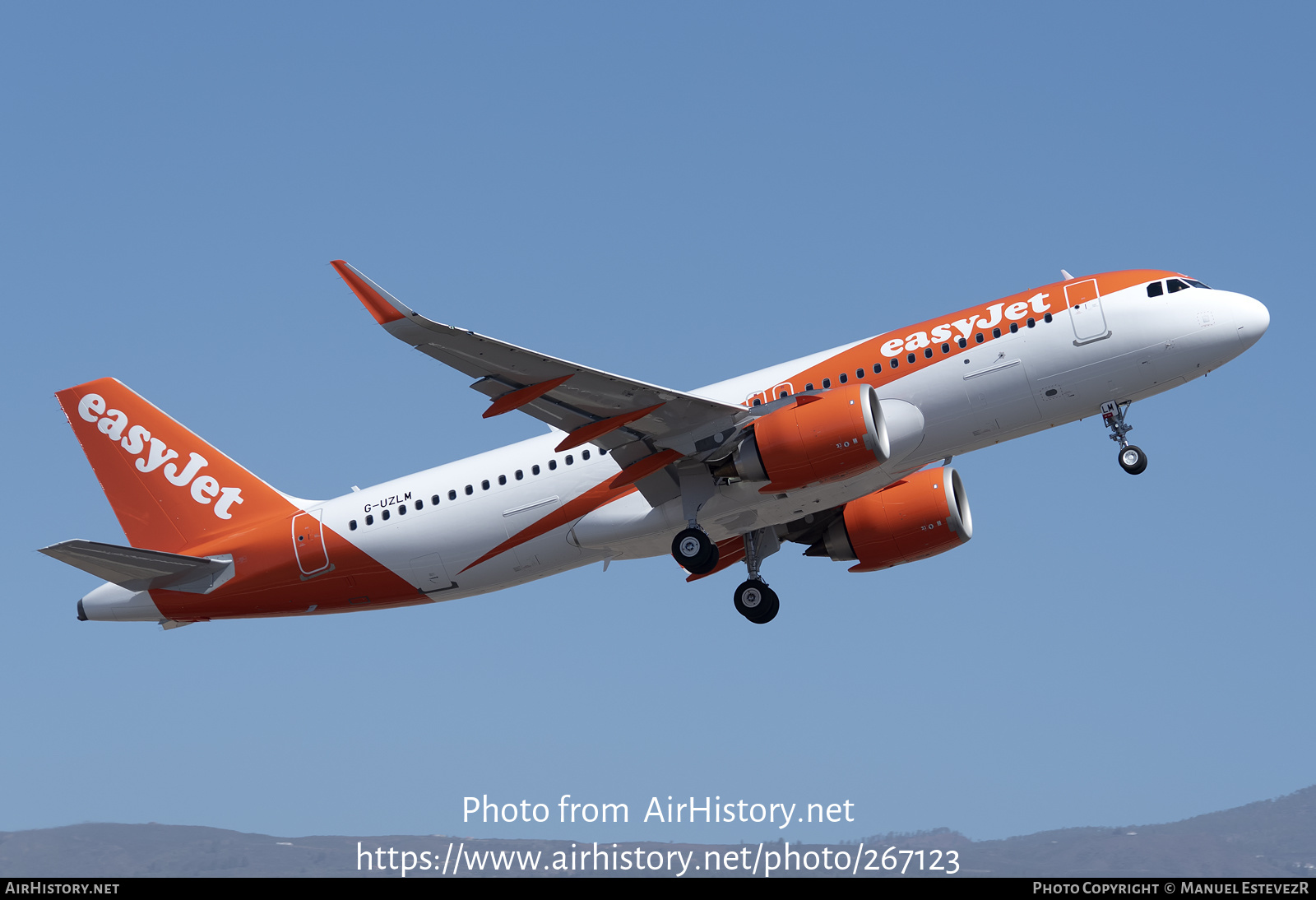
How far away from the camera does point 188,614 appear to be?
33875mm

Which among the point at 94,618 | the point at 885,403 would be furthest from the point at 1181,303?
the point at 94,618

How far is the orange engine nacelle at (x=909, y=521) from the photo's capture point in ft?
111

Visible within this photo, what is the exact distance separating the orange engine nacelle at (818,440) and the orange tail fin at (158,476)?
13140mm

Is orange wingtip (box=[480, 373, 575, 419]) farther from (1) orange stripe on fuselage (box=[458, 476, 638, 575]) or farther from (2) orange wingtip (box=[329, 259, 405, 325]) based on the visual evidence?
(1) orange stripe on fuselage (box=[458, 476, 638, 575])

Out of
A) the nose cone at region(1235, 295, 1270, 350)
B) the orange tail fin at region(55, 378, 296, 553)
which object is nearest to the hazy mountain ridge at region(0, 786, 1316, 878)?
the orange tail fin at region(55, 378, 296, 553)

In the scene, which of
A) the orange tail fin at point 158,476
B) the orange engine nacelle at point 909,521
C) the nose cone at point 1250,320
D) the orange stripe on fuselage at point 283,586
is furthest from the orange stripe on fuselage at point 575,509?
the nose cone at point 1250,320

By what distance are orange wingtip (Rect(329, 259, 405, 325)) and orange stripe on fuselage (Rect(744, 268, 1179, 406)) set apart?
31.6 feet

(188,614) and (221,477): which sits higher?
(221,477)

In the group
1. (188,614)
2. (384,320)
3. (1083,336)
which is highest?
(1083,336)

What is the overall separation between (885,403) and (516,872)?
86.3 m

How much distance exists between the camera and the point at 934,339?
1167 inches

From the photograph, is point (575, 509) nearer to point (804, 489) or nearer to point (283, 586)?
point (804, 489)
